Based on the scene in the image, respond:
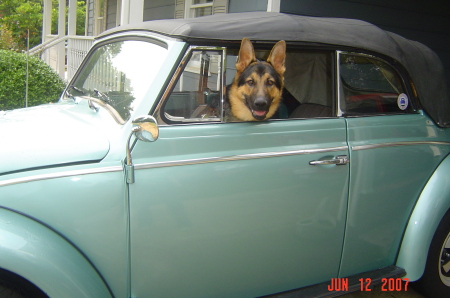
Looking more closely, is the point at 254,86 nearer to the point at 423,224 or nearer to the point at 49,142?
the point at 49,142

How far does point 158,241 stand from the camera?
6.84 ft

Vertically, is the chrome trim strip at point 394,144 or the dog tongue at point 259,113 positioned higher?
the dog tongue at point 259,113

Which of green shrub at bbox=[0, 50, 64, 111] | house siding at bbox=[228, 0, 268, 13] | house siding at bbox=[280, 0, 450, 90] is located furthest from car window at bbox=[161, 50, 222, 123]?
green shrub at bbox=[0, 50, 64, 111]

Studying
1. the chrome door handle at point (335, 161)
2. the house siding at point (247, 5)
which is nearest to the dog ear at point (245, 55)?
the chrome door handle at point (335, 161)

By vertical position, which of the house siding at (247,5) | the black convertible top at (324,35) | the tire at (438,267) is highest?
the house siding at (247,5)

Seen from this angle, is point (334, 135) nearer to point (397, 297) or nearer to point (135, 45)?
point (135, 45)

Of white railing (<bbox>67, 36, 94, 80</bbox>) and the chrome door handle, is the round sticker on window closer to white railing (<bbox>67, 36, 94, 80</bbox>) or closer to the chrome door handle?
the chrome door handle

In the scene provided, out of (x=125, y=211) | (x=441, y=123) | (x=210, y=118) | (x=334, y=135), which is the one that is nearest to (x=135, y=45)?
(x=210, y=118)

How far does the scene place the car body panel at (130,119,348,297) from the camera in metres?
2.09

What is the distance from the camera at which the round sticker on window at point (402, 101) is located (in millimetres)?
2953

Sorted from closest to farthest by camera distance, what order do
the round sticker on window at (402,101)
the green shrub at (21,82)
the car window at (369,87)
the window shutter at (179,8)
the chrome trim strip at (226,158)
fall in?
the chrome trim strip at (226,158)
the car window at (369,87)
the round sticker on window at (402,101)
the green shrub at (21,82)
the window shutter at (179,8)

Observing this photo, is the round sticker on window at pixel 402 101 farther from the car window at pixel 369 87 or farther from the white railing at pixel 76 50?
the white railing at pixel 76 50

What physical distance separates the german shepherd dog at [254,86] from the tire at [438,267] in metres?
1.52

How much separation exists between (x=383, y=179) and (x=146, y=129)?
1.63m
